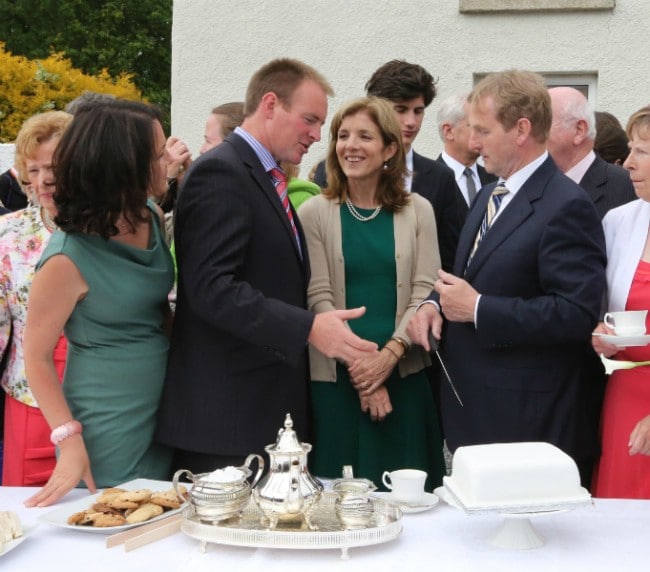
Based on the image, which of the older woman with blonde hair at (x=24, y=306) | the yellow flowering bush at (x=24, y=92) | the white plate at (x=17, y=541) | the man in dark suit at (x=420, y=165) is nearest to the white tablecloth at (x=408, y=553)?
the white plate at (x=17, y=541)

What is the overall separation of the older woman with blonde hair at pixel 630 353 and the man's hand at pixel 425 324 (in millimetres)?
573

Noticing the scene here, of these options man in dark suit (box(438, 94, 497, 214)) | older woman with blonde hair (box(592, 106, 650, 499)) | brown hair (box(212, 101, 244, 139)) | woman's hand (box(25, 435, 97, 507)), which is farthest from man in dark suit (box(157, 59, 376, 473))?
man in dark suit (box(438, 94, 497, 214))

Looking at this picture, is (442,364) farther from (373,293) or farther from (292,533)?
(292,533)

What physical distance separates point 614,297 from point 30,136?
2.27 m

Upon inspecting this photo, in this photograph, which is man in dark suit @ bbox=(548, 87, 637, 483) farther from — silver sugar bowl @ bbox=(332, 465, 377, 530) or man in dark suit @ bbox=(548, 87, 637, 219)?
silver sugar bowl @ bbox=(332, 465, 377, 530)

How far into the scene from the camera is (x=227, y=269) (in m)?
2.76

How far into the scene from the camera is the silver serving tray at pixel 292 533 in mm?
2045

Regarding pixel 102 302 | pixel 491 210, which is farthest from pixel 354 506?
pixel 491 210

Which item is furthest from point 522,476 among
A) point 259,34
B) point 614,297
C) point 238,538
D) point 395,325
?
point 259,34

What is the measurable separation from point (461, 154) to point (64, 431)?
10.2 ft

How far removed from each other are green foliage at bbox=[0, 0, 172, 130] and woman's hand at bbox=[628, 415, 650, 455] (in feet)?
77.3

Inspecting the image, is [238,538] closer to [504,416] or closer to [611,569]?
[611,569]

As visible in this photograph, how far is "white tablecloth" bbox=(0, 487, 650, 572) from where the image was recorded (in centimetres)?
201

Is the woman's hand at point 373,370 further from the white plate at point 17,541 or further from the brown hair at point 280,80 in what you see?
the white plate at point 17,541
